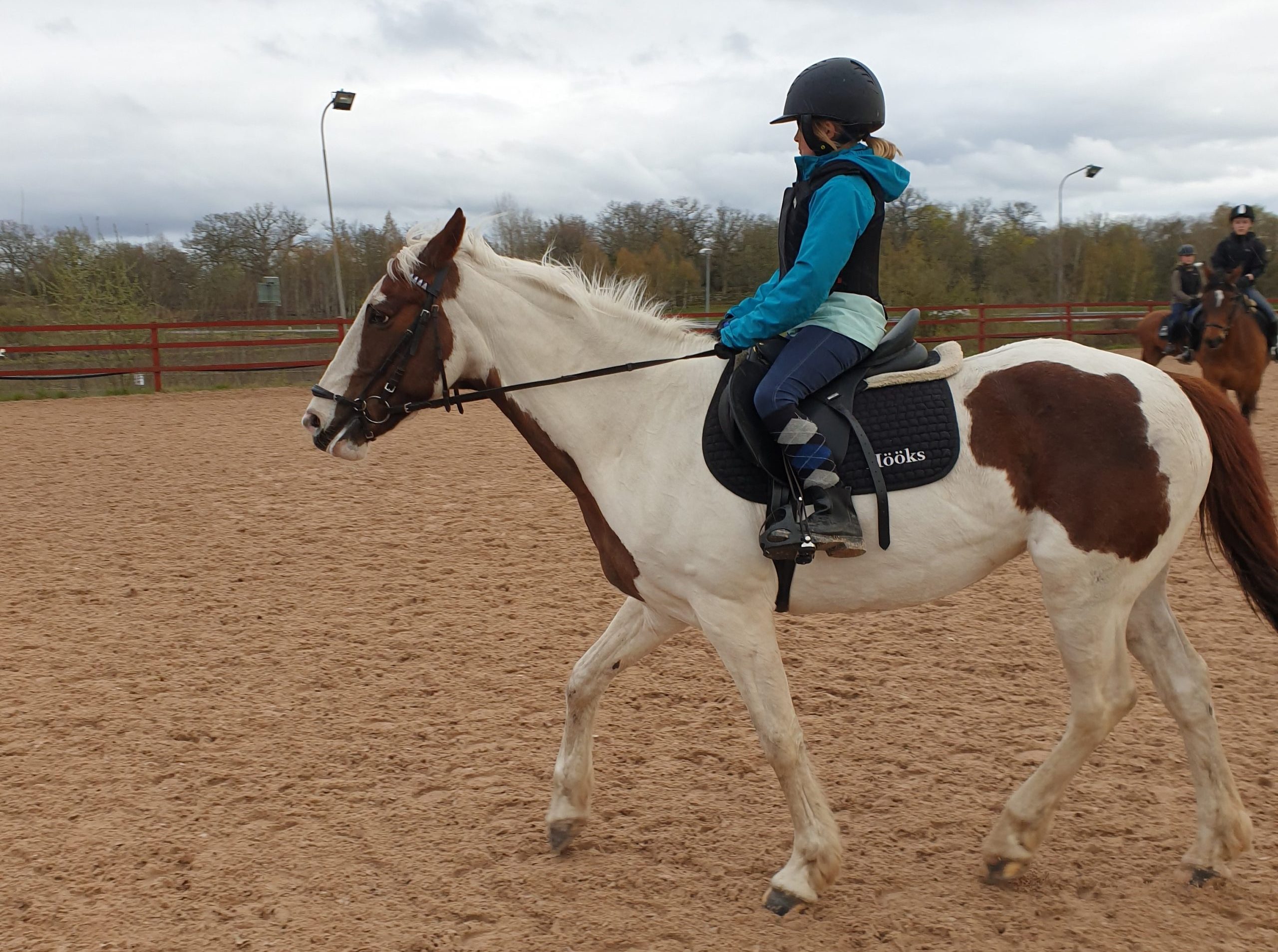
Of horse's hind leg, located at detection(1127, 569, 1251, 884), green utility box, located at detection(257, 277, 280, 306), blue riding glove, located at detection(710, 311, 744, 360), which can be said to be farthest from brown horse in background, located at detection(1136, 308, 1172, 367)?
green utility box, located at detection(257, 277, 280, 306)

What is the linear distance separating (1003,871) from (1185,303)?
10804 mm

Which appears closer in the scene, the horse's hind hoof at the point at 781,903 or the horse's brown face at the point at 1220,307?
the horse's hind hoof at the point at 781,903

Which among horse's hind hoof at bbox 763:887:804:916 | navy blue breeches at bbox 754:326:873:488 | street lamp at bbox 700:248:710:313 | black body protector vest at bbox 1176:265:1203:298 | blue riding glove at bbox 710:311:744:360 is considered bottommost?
horse's hind hoof at bbox 763:887:804:916

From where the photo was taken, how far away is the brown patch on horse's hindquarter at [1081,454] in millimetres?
→ 2926

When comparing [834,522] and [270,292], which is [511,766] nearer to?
[834,522]

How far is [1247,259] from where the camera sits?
10469mm

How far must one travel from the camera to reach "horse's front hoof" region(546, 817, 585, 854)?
3.32 metres

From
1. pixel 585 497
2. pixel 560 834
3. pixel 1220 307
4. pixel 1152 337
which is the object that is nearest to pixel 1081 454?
pixel 585 497

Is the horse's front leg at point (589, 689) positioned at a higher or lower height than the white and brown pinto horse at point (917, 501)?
lower

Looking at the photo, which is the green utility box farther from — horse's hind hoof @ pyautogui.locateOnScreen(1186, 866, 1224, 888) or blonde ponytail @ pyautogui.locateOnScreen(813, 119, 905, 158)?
horse's hind hoof @ pyautogui.locateOnScreen(1186, 866, 1224, 888)

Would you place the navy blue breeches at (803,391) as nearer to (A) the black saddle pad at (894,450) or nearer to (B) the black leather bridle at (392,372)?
(A) the black saddle pad at (894,450)

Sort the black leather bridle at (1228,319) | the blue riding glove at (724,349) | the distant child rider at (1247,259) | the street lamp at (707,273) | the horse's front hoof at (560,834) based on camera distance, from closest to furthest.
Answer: the blue riding glove at (724,349), the horse's front hoof at (560,834), the black leather bridle at (1228,319), the distant child rider at (1247,259), the street lamp at (707,273)

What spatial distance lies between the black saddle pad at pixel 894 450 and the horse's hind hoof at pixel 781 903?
1.26 metres

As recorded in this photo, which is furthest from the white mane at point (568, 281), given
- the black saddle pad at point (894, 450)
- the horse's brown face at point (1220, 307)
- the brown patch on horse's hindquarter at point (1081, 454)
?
the horse's brown face at point (1220, 307)
